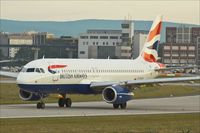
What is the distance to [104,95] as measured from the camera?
54219 millimetres

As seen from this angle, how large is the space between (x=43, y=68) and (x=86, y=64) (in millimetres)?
4633

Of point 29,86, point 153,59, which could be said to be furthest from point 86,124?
point 153,59

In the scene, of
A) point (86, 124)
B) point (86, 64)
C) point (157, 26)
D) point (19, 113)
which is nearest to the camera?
point (86, 124)

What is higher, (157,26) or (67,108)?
(157,26)

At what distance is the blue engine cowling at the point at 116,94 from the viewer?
53.4 m

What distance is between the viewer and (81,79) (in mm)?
55312

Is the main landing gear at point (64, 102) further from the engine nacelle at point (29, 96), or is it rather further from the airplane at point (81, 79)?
the engine nacelle at point (29, 96)

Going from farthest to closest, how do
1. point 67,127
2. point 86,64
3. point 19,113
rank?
point 86,64, point 19,113, point 67,127


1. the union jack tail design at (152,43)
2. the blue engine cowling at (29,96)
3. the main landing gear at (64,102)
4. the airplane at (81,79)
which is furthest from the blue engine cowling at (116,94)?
the union jack tail design at (152,43)

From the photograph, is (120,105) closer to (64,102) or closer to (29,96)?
(64,102)

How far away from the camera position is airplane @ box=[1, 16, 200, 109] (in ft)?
172

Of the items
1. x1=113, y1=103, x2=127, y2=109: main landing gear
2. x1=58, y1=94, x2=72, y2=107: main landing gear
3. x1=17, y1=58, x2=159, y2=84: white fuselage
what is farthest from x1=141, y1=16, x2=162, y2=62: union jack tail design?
x1=58, y1=94, x2=72, y2=107: main landing gear

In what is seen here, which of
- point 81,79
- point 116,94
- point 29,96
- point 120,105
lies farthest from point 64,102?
point 116,94

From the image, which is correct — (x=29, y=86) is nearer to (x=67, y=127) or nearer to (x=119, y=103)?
(x=119, y=103)
